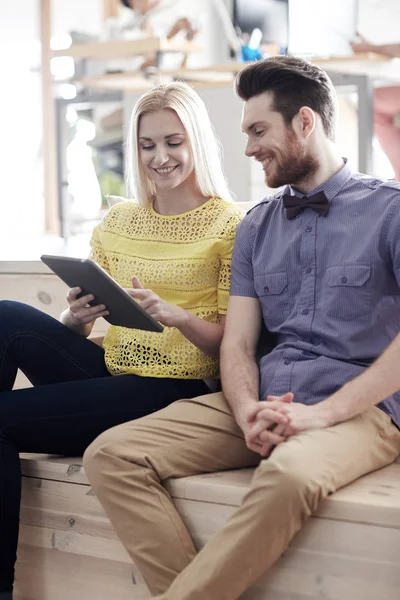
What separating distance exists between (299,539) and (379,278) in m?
0.43

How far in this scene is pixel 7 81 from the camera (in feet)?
14.9

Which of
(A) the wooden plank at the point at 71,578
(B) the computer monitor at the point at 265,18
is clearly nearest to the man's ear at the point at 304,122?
(A) the wooden plank at the point at 71,578

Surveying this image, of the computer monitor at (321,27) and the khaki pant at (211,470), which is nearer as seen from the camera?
the khaki pant at (211,470)

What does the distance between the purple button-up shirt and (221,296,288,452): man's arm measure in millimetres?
21

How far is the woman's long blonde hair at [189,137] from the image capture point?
1646 millimetres

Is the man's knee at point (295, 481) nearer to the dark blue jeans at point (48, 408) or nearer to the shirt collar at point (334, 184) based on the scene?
the dark blue jeans at point (48, 408)

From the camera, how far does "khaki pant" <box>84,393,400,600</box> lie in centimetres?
122

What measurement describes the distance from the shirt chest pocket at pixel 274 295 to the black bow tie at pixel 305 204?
0.11 m

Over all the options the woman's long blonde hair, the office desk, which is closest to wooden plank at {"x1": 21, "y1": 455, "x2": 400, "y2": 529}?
the woman's long blonde hair

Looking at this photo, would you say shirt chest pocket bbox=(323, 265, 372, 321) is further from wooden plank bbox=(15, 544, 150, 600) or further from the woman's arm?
wooden plank bbox=(15, 544, 150, 600)

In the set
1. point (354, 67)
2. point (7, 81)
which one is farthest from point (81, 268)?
point (7, 81)

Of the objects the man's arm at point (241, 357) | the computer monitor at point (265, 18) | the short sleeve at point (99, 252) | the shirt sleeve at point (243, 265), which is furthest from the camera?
the computer monitor at point (265, 18)

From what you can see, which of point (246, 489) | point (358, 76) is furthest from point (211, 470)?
point (358, 76)

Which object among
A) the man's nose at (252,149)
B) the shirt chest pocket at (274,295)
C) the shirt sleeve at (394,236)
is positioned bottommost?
the shirt chest pocket at (274,295)
